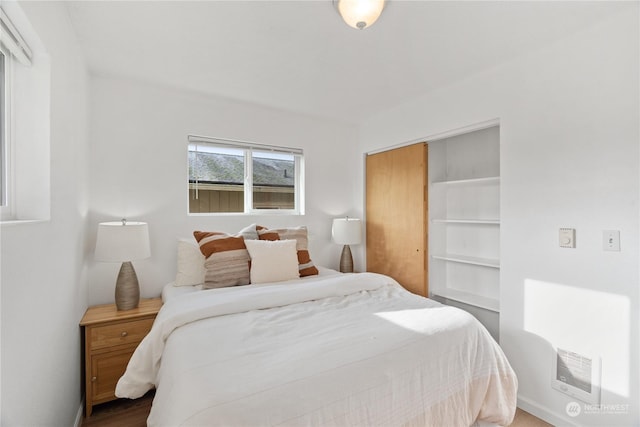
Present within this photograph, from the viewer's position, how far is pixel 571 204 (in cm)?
189

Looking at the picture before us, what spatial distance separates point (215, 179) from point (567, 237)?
2.83m

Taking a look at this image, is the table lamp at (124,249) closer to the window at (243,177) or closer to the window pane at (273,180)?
the window at (243,177)

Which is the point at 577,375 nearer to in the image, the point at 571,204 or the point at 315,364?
the point at 571,204

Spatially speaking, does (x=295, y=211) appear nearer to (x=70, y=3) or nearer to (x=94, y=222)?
(x=94, y=222)

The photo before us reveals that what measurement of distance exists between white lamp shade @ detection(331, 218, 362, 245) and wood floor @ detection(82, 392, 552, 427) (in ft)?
6.25

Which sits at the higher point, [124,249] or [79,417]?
[124,249]

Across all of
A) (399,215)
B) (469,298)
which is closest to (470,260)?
(469,298)

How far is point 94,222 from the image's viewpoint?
2.39 metres

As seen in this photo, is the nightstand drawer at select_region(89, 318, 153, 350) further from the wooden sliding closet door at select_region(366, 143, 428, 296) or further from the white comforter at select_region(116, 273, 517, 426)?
the wooden sliding closet door at select_region(366, 143, 428, 296)

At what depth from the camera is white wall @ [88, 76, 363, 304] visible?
242 cm

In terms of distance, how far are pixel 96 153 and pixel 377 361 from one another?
2.55 metres

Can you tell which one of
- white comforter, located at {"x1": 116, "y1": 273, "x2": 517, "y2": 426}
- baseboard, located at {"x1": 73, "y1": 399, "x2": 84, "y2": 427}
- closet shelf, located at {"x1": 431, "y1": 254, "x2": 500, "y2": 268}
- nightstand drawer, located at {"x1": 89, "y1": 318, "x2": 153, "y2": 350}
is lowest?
baseboard, located at {"x1": 73, "y1": 399, "x2": 84, "y2": 427}

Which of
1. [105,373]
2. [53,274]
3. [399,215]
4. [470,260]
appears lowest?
[105,373]

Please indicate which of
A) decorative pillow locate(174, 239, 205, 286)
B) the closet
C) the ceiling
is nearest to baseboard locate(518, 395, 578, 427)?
the closet
